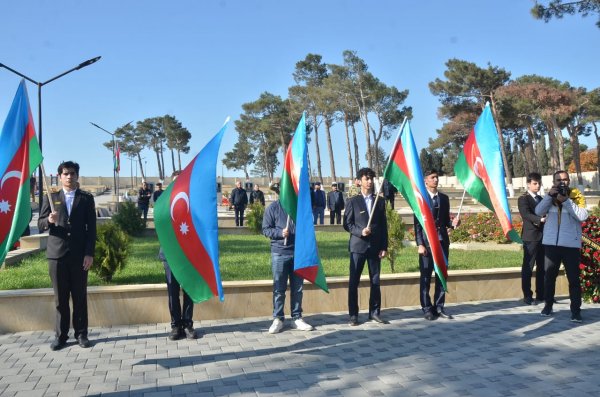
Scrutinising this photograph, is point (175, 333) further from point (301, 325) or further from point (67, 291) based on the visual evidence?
point (301, 325)

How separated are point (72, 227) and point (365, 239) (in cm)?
330

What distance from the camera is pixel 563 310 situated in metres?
7.61

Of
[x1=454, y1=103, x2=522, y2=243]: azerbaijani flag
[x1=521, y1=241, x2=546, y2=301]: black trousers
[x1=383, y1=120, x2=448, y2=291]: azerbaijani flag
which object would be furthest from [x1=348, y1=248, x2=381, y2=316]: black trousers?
[x1=521, y1=241, x2=546, y2=301]: black trousers

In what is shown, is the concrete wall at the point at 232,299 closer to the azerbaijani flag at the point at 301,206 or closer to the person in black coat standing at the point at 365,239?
the person in black coat standing at the point at 365,239

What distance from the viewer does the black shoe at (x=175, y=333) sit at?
21.0 ft

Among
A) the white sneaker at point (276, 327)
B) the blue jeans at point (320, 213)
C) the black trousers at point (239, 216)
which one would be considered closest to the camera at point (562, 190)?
the white sneaker at point (276, 327)

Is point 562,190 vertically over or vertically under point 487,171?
under

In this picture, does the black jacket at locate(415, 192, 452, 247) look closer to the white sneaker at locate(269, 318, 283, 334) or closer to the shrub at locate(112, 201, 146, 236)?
the white sneaker at locate(269, 318, 283, 334)

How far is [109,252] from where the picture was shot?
8453mm

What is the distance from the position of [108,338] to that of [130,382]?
1.71 metres

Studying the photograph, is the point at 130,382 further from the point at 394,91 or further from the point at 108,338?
the point at 394,91

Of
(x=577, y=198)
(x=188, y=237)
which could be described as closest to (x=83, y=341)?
(x=188, y=237)

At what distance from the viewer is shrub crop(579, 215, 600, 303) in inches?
310

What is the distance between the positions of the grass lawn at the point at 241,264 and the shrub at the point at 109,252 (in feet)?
0.84
